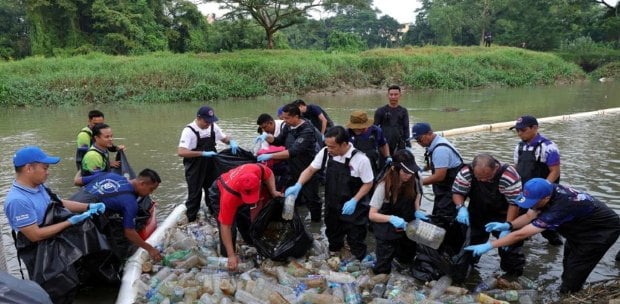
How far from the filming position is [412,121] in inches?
620

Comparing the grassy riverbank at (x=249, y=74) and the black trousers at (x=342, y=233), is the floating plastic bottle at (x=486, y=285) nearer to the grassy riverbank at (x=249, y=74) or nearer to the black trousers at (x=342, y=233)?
the black trousers at (x=342, y=233)

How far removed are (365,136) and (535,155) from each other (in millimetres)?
1974

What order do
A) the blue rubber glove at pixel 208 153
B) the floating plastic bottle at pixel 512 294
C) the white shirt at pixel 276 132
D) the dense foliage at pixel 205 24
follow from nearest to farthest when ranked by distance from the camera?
the floating plastic bottle at pixel 512 294 < the blue rubber glove at pixel 208 153 < the white shirt at pixel 276 132 < the dense foliage at pixel 205 24

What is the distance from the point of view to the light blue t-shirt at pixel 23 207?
140 inches

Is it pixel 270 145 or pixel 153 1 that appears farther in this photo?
pixel 153 1

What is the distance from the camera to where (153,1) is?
33.4 meters

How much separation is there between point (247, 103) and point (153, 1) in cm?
1653

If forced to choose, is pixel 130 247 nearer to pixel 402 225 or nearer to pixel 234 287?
pixel 234 287

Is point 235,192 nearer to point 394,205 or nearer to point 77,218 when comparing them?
point 77,218

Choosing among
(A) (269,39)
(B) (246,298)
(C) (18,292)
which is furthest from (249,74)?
(C) (18,292)

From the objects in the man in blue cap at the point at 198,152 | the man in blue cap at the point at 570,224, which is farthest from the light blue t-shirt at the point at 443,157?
the man in blue cap at the point at 198,152

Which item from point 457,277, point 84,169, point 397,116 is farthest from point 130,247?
point 397,116

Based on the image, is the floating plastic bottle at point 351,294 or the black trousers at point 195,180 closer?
the floating plastic bottle at point 351,294

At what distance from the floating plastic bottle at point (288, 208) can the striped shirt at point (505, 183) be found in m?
1.63
